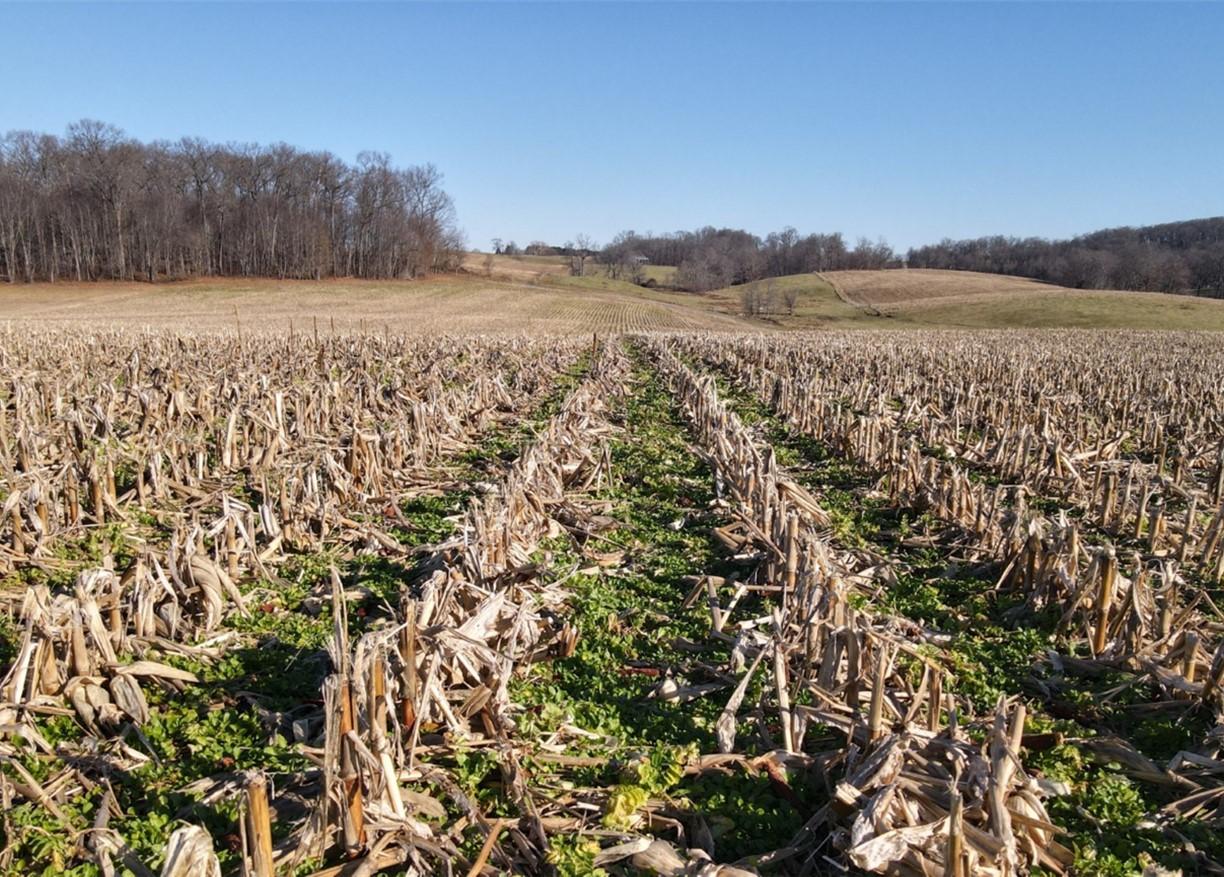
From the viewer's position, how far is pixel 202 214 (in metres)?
82.3

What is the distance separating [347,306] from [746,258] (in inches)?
3339

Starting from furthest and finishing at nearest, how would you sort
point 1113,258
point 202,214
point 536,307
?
1. point 1113,258
2. point 202,214
3. point 536,307

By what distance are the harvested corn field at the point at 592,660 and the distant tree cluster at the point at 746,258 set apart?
105 m

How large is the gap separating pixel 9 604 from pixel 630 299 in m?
77.1

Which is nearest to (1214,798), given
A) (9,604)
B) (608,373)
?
(9,604)

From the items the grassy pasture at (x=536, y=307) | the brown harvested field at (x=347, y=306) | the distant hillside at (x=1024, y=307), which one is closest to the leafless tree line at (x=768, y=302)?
the grassy pasture at (x=536, y=307)

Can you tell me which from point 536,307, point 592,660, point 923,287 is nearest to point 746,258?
point 923,287

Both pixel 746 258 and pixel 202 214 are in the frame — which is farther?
pixel 746 258

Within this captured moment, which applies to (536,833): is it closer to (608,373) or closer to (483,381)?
(483,381)

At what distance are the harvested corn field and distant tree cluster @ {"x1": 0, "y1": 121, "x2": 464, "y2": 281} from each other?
80587 mm

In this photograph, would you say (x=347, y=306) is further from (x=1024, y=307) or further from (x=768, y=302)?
(x=1024, y=307)

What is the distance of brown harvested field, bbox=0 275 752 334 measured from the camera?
1917 inches

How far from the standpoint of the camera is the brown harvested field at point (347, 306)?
160 ft

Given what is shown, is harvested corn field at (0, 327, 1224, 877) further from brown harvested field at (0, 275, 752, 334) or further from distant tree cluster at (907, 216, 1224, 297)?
distant tree cluster at (907, 216, 1224, 297)
